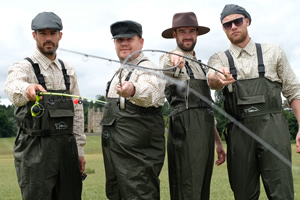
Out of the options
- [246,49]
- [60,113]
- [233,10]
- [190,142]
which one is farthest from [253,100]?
[60,113]

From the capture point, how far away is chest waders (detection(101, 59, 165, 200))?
500 centimetres

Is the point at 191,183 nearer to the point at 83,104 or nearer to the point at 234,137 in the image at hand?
the point at 234,137

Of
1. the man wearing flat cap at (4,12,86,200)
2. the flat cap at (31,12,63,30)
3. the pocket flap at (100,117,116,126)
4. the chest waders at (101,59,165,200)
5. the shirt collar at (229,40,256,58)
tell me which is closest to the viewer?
the chest waders at (101,59,165,200)

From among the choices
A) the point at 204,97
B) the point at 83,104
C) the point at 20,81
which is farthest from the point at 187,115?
the point at 20,81

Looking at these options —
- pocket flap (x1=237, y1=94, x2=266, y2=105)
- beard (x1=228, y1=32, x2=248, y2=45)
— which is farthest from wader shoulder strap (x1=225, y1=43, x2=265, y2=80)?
pocket flap (x1=237, y1=94, x2=266, y2=105)

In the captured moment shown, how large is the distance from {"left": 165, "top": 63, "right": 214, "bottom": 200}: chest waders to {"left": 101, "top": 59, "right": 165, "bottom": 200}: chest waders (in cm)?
30

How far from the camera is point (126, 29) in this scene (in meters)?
5.39

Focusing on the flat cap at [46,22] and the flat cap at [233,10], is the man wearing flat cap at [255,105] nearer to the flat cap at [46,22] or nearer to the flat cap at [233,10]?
the flat cap at [233,10]

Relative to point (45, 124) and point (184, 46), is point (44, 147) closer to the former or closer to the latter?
point (45, 124)

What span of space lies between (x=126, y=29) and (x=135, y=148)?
1509 mm

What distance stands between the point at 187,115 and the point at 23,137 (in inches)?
82.4

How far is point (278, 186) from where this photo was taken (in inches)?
209

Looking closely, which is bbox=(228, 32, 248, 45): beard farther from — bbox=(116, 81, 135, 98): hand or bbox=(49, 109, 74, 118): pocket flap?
bbox=(49, 109, 74, 118): pocket flap

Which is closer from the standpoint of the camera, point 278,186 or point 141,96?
point 141,96
